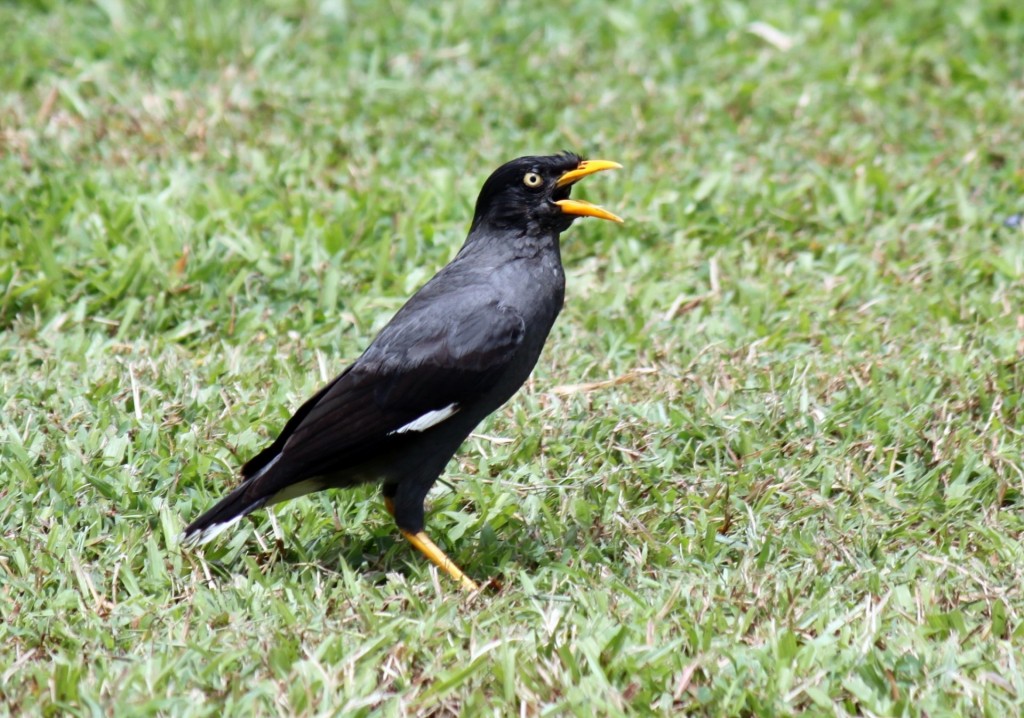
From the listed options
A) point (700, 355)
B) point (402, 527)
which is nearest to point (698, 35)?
point (700, 355)

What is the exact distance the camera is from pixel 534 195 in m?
4.81

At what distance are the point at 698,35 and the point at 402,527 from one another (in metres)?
4.95

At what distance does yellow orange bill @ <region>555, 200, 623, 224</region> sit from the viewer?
473cm

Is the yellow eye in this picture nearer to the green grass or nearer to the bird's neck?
the bird's neck

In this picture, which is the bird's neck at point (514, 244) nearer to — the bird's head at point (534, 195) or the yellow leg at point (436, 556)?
the bird's head at point (534, 195)

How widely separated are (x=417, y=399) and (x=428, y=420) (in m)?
0.08

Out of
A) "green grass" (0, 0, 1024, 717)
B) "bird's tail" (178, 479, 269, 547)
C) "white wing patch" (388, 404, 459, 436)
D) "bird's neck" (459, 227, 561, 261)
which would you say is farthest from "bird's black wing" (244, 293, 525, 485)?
"green grass" (0, 0, 1024, 717)

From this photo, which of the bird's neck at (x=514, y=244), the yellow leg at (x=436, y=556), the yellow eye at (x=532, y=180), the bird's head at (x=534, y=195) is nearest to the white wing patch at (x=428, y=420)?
the yellow leg at (x=436, y=556)

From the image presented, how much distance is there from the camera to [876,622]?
3.84 metres

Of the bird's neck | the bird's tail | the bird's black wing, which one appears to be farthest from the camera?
the bird's neck

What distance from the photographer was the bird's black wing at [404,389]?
4312 millimetres

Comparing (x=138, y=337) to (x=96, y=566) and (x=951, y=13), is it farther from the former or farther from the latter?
(x=951, y=13)

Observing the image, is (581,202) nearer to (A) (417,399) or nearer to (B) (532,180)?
(B) (532,180)

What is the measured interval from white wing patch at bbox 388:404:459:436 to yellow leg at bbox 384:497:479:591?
0.33 metres
